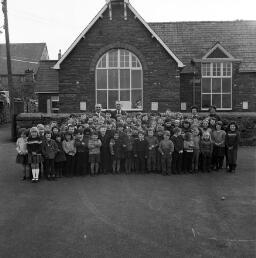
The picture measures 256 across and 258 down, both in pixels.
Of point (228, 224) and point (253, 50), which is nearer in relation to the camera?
point (228, 224)

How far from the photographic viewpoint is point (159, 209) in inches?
322

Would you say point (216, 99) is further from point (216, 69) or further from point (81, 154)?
point (81, 154)

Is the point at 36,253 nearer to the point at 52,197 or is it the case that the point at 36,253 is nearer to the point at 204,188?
the point at 52,197

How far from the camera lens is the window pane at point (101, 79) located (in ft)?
67.6

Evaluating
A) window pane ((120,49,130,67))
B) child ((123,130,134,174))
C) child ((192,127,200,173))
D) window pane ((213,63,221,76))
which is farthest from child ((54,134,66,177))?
window pane ((213,63,221,76))

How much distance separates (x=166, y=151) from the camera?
38.0 ft

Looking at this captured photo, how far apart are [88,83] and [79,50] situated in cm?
168

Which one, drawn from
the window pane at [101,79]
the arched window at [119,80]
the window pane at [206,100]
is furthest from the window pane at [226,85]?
the window pane at [101,79]

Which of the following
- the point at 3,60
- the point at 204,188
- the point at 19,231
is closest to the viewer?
the point at 19,231

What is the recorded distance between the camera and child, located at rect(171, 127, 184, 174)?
11.6 m

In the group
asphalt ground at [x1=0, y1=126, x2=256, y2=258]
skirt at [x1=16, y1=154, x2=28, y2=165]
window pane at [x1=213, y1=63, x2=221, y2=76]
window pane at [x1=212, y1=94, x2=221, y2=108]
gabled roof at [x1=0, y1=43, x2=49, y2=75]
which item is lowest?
asphalt ground at [x1=0, y1=126, x2=256, y2=258]

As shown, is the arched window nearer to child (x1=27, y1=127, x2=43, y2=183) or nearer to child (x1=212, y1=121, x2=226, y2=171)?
child (x1=212, y1=121, x2=226, y2=171)

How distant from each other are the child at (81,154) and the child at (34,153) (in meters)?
1.11

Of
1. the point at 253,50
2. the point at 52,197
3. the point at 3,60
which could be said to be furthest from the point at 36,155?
the point at 3,60
